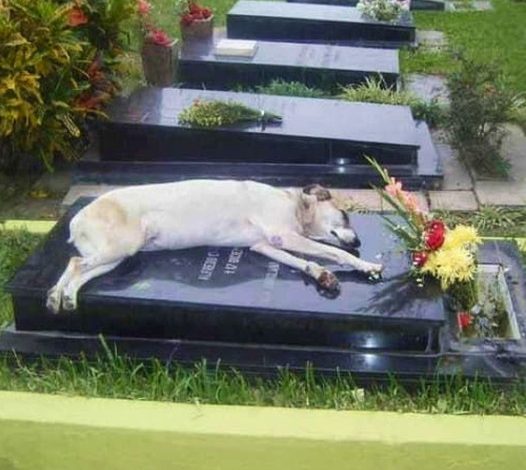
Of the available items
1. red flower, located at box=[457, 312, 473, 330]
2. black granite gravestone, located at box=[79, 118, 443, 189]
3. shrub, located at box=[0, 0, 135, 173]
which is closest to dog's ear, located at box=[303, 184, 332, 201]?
red flower, located at box=[457, 312, 473, 330]

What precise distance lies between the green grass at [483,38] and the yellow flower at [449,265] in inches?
172

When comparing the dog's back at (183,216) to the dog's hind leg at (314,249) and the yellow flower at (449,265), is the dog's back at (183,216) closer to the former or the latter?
the dog's hind leg at (314,249)

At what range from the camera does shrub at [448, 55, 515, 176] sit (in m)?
5.91

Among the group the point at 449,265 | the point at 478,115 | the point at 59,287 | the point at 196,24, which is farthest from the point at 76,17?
the point at 449,265

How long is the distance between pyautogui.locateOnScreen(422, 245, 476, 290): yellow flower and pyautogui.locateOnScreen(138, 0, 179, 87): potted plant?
13.2ft

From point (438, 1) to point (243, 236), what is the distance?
25.0ft

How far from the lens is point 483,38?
930cm

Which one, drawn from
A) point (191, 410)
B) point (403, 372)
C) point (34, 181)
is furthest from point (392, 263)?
point (34, 181)

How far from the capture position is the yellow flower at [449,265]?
352cm

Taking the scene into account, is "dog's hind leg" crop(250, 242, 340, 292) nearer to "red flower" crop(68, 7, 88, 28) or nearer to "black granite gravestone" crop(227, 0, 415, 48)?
"red flower" crop(68, 7, 88, 28)

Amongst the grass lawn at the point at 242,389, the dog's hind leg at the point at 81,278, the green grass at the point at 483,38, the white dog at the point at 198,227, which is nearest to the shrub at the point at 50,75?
the white dog at the point at 198,227

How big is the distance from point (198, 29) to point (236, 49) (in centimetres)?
45

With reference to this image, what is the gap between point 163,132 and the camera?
19.0 feet

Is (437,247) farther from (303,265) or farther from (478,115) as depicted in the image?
(478,115)
